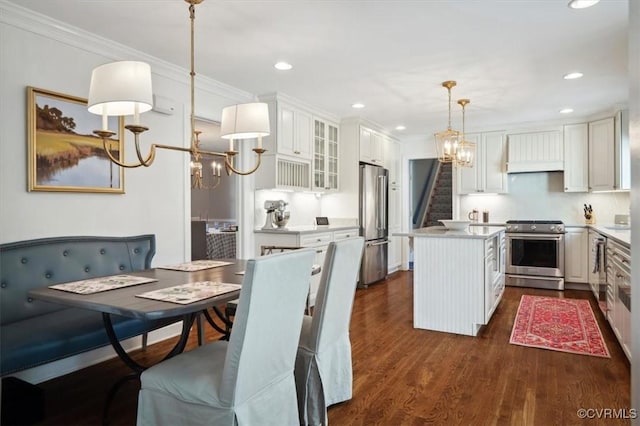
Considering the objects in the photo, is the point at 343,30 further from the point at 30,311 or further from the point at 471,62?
the point at 30,311

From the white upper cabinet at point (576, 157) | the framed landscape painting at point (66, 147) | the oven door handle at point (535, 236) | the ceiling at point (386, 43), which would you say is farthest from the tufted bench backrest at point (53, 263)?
the white upper cabinet at point (576, 157)

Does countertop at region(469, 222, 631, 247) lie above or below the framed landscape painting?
below

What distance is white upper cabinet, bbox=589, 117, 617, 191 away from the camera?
207 inches

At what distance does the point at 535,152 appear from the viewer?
6.05m

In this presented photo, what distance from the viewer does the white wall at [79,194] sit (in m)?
2.59

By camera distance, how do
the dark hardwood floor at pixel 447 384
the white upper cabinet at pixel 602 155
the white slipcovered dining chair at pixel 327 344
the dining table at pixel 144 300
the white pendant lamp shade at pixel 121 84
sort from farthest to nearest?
the white upper cabinet at pixel 602 155 → the dark hardwood floor at pixel 447 384 → the white slipcovered dining chair at pixel 327 344 → the white pendant lamp shade at pixel 121 84 → the dining table at pixel 144 300

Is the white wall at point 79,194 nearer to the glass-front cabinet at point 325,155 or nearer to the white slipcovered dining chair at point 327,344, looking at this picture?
the glass-front cabinet at point 325,155

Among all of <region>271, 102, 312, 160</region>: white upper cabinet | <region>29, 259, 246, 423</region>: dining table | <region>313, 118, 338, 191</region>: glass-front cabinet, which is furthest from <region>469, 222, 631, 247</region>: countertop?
<region>29, 259, 246, 423</region>: dining table

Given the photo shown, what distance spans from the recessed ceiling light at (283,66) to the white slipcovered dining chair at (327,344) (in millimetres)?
2015

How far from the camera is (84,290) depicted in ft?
6.59

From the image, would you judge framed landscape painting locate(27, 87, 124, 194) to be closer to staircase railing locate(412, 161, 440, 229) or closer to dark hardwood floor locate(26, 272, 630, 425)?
dark hardwood floor locate(26, 272, 630, 425)

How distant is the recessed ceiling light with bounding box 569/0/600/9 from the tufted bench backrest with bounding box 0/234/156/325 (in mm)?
3467

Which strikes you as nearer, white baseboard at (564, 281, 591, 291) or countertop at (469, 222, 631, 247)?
countertop at (469, 222, 631, 247)

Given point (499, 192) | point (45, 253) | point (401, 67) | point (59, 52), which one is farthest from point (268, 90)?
point (499, 192)
